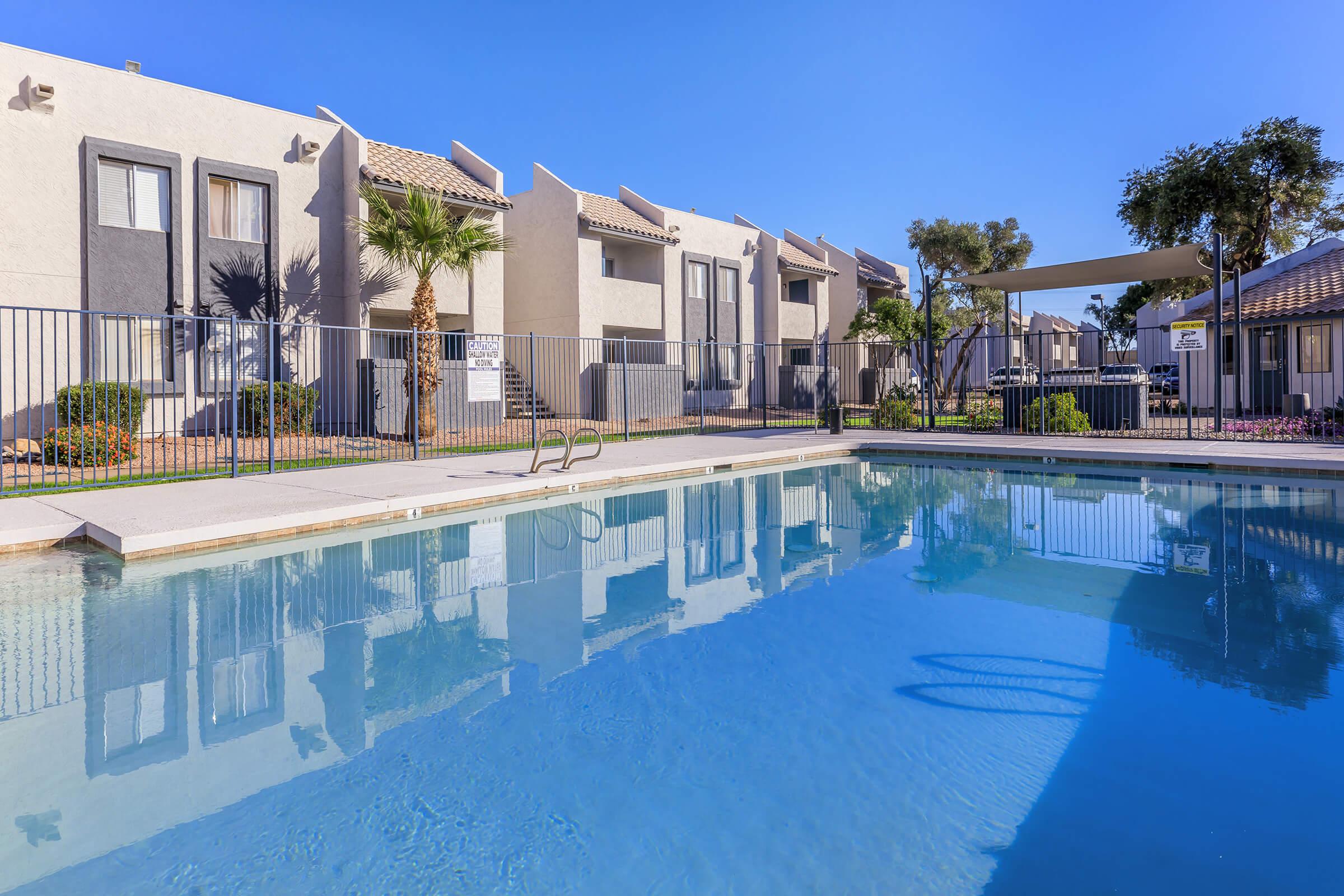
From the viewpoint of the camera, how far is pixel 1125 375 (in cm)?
2541

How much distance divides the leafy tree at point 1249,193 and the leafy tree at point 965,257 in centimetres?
548

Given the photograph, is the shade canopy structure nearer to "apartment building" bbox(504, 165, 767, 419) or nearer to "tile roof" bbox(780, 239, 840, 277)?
"apartment building" bbox(504, 165, 767, 419)

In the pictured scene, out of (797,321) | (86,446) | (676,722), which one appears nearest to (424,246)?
(86,446)

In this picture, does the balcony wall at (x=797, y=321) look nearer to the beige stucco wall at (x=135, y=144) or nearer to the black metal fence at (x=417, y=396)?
the black metal fence at (x=417, y=396)

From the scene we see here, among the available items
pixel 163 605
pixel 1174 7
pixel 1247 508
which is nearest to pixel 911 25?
pixel 1174 7

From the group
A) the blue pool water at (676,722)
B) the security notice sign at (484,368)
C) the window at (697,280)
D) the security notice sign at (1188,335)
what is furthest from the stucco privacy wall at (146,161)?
the security notice sign at (1188,335)

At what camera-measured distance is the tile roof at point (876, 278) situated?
33.2 meters

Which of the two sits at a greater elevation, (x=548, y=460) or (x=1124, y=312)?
(x=1124, y=312)

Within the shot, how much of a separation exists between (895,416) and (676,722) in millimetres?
17449

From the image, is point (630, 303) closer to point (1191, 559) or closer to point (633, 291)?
point (633, 291)

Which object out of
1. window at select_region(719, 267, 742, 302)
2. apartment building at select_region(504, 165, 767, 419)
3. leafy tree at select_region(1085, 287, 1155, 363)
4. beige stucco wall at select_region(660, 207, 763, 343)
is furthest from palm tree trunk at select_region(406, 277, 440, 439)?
leafy tree at select_region(1085, 287, 1155, 363)

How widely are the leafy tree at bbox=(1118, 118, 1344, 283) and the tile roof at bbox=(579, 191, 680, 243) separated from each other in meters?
16.6

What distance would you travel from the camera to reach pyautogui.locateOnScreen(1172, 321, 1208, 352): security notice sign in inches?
579

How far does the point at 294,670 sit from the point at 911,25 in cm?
1446
